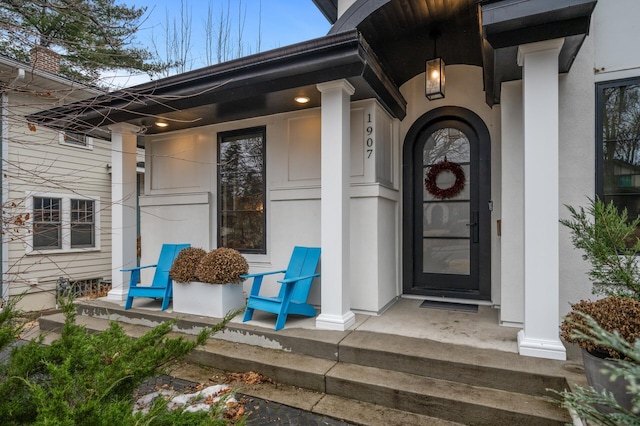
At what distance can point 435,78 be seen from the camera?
3.79 metres

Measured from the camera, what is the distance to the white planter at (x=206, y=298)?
3885mm

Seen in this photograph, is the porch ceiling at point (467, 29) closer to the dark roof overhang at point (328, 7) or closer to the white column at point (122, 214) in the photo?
the dark roof overhang at point (328, 7)

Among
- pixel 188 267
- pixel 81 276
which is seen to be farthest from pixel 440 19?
pixel 81 276

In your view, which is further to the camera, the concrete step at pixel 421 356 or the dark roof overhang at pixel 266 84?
the dark roof overhang at pixel 266 84

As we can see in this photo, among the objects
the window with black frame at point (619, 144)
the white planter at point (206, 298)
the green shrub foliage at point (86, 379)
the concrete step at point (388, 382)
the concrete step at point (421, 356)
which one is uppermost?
the window with black frame at point (619, 144)

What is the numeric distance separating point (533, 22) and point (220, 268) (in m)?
3.56

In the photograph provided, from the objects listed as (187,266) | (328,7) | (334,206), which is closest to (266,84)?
(334,206)

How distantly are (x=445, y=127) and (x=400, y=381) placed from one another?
3.20m

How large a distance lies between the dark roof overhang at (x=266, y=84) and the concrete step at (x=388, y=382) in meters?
2.31

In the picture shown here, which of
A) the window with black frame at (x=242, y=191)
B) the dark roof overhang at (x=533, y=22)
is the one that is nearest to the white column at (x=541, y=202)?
the dark roof overhang at (x=533, y=22)

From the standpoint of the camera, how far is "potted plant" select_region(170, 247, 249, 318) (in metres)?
3.88

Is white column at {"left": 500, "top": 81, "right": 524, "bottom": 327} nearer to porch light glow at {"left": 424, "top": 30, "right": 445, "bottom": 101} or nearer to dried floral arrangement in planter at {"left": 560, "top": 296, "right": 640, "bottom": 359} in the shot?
porch light glow at {"left": 424, "top": 30, "right": 445, "bottom": 101}

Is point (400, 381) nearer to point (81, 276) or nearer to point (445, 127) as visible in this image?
point (445, 127)

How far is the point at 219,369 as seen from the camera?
10.7ft
